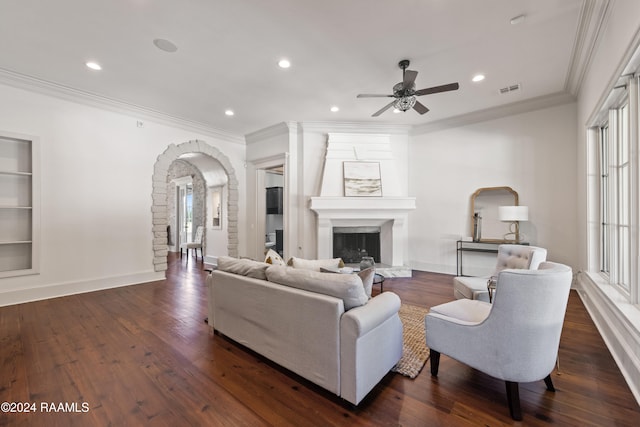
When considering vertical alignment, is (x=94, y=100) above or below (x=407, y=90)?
above

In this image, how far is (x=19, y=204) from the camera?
12.7ft

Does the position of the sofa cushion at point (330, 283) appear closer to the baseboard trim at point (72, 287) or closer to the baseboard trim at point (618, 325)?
the baseboard trim at point (618, 325)

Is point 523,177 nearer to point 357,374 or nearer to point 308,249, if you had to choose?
point 308,249

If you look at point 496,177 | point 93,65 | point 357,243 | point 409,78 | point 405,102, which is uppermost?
point 93,65

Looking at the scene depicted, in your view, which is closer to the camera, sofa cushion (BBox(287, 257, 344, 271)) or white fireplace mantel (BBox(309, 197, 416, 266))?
sofa cushion (BBox(287, 257, 344, 271))

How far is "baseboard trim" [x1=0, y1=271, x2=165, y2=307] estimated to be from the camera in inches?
146

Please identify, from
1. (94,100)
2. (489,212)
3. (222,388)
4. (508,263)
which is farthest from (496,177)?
(94,100)

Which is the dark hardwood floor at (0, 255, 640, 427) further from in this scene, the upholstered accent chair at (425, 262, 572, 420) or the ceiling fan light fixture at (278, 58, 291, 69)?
the ceiling fan light fixture at (278, 58, 291, 69)

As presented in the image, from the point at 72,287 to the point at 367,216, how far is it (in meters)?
5.14

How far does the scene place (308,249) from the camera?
5.69 m

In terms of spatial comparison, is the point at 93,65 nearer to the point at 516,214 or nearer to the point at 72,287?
the point at 72,287

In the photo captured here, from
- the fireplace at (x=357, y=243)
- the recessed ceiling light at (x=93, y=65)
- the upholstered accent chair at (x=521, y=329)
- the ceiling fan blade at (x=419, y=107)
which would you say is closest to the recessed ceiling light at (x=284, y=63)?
the ceiling fan blade at (x=419, y=107)

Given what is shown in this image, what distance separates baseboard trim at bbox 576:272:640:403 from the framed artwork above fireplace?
3.40m

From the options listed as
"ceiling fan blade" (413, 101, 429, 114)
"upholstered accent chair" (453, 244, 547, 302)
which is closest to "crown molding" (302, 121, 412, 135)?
"ceiling fan blade" (413, 101, 429, 114)
